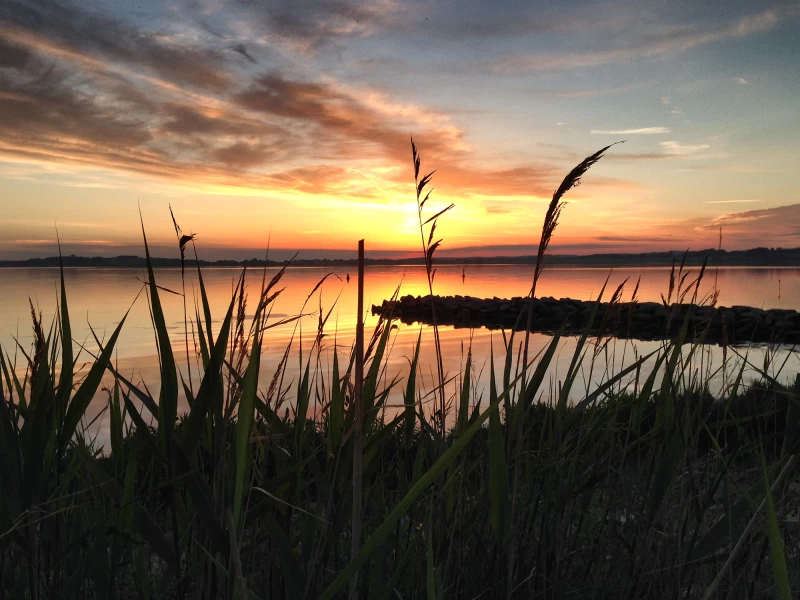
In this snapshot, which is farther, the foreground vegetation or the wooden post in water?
the foreground vegetation

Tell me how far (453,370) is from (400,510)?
903 cm

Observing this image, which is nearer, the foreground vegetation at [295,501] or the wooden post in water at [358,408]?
the wooden post in water at [358,408]

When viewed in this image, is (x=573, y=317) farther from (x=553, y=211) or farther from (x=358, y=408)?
(x=358, y=408)

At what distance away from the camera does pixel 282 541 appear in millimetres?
1166

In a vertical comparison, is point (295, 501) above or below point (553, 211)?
below

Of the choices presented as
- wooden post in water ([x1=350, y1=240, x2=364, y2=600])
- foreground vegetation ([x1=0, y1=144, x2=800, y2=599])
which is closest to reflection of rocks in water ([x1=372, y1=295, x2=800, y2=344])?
foreground vegetation ([x1=0, y1=144, x2=800, y2=599])

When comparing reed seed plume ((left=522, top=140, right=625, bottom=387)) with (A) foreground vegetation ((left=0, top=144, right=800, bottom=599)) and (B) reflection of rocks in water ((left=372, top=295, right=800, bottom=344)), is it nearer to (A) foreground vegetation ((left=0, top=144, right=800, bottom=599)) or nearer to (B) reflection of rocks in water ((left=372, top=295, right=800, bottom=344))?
(A) foreground vegetation ((left=0, top=144, right=800, bottom=599))

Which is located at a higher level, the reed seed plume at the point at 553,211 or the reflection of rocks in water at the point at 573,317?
the reed seed plume at the point at 553,211

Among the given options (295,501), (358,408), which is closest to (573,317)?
(295,501)

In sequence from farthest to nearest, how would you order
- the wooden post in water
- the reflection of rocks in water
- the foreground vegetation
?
the reflection of rocks in water < the foreground vegetation < the wooden post in water

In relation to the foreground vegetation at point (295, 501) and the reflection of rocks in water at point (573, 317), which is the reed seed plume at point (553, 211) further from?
the reflection of rocks in water at point (573, 317)

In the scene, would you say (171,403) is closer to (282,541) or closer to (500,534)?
(282,541)

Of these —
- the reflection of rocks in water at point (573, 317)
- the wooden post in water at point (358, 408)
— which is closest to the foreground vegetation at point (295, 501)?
the wooden post in water at point (358, 408)

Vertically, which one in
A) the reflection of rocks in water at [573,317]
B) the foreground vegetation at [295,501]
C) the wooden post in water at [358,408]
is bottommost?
the reflection of rocks in water at [573,317]
